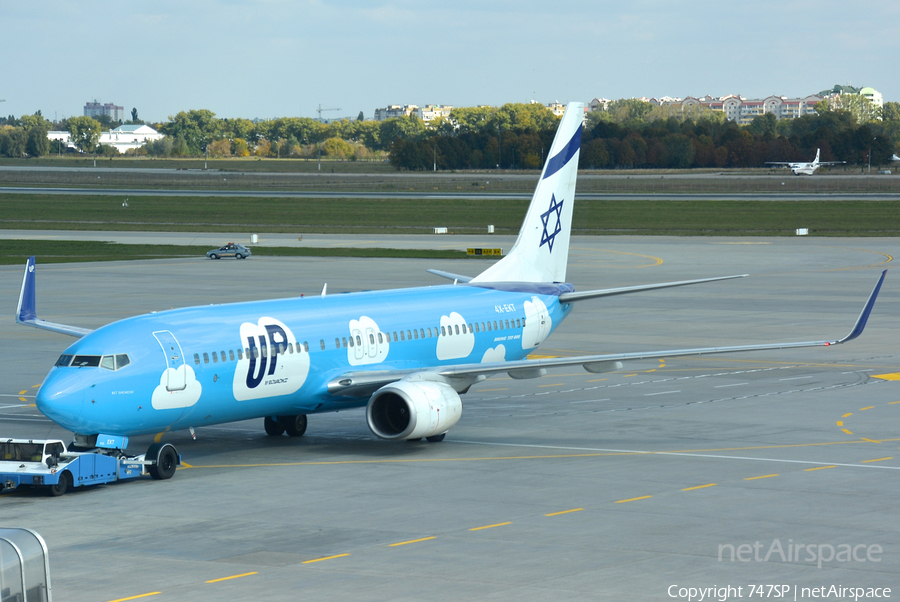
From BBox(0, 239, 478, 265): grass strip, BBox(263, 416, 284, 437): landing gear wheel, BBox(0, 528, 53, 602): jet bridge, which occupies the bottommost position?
BBox(0, 239, 478, 265): grass strip

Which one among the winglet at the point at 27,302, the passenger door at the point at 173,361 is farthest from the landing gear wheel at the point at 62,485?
the winglet at the point at 27,302

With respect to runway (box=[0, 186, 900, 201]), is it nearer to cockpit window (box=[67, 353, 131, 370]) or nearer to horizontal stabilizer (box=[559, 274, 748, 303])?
horizontal stabilizer (box=[559, 274, 748, 303])

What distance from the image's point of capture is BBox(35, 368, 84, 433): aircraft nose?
26.3 metres

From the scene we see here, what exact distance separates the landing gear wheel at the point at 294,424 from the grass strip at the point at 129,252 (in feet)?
205

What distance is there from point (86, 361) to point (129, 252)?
254 ft

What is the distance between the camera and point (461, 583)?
748 inches

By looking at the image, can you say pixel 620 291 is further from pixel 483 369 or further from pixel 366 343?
pixel 366 343

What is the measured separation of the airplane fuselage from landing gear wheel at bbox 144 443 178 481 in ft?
1.85

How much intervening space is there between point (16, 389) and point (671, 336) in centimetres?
2783

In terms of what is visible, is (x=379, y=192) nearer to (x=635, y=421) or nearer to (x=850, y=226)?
(x=850, y=226)

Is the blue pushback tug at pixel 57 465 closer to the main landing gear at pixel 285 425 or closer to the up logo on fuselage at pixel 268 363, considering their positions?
the up logo on fuselage at pixel 268 363

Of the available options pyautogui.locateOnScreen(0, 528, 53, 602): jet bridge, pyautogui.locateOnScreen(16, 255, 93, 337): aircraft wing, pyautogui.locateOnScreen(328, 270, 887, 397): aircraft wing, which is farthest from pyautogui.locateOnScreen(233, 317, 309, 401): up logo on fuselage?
pyautogui.locateOnScreen(0, 528, 53, 602): jet bridge

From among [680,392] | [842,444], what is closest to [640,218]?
[680,392]

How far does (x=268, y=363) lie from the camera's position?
29719 mm
